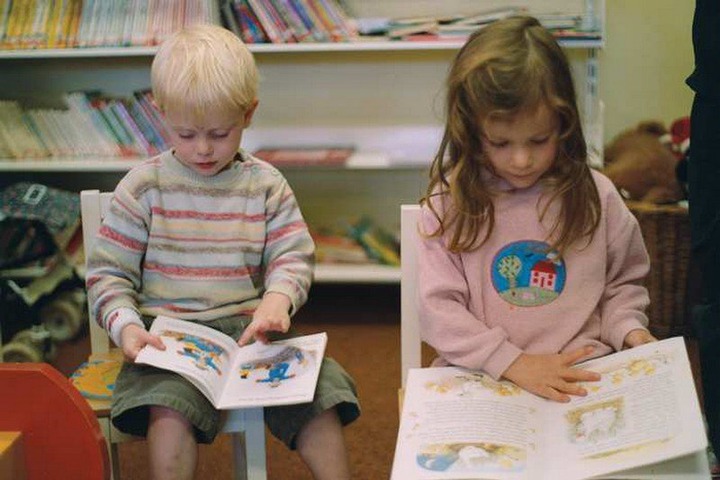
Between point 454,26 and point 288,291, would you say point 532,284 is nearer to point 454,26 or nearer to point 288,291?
point 288,291

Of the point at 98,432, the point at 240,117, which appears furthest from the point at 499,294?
the point at 98,432

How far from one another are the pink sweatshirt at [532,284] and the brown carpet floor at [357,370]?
711 mm

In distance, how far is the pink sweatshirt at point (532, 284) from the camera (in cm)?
124

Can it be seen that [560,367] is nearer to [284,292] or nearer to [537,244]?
[537,244]

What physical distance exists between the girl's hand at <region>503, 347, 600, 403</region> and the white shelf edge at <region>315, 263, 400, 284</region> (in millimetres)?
1506

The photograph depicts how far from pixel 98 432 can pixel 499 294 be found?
56cm

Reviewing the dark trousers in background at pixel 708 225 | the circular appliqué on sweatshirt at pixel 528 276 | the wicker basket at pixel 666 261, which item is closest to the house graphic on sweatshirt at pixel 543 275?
the circular appliqué on sweatshirt at pixel 528 276

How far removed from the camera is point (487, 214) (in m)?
1.24

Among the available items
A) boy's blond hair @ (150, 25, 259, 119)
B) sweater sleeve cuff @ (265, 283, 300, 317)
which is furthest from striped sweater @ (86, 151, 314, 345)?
boy's blond hair @ (150, 25, 259, 119)

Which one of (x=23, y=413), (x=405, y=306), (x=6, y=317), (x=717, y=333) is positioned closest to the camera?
(x=23, y=413)

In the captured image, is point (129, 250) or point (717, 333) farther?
→ point (129, 250)

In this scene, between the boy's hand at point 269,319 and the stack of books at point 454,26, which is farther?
the stack of books at point 454,26

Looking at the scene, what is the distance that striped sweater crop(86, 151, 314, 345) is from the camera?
1.37 metres

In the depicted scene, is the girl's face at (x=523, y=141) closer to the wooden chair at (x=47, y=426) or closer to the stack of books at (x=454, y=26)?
the wooden chair at (x=47, y=426)
